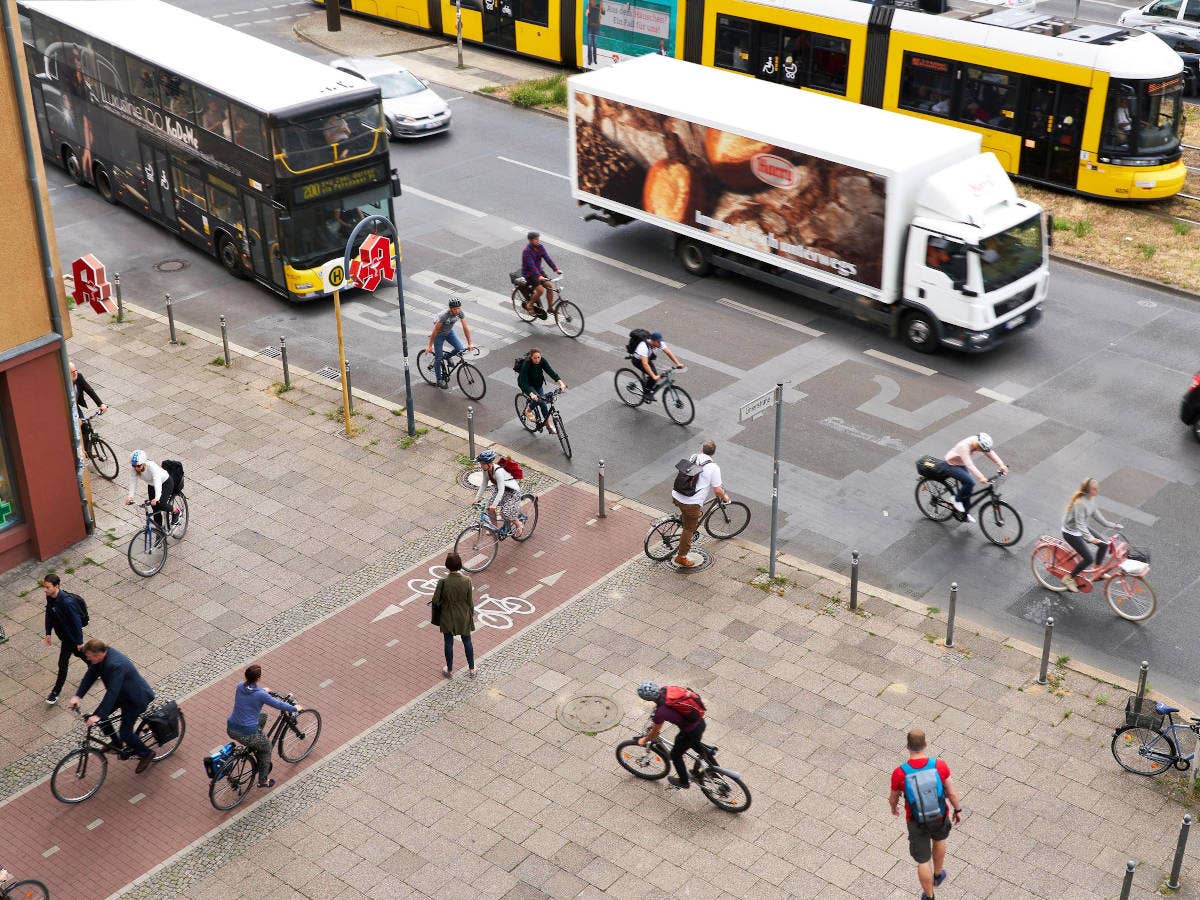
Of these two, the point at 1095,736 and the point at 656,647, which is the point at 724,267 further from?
the point at 1095,736

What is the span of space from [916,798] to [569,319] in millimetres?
13150

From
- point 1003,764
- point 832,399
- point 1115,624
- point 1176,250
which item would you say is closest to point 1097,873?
point 1003,764

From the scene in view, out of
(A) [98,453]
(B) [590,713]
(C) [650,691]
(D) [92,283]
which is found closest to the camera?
(C) [650,691]

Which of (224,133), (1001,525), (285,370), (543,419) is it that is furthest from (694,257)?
(1001,525)

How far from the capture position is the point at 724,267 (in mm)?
25750

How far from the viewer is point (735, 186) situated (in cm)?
2492

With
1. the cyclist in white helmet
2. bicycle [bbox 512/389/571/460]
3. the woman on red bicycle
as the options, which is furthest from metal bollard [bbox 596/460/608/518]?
the woman on red bicycle

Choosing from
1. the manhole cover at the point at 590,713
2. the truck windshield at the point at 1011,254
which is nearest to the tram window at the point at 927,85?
the truck windshield at the point at 1011,254

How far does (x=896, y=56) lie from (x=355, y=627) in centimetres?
1894

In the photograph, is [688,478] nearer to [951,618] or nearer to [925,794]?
[951,618]

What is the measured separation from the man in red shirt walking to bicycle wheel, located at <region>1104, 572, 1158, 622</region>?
5.30 metres

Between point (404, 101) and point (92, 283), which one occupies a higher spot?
point (92, 283)

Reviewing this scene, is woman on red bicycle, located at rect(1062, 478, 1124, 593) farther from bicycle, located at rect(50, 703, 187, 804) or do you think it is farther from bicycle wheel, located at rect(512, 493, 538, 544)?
bicycle, located at rect(50, 703, 187, 804)

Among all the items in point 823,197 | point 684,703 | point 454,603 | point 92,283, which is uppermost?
point 92,283
